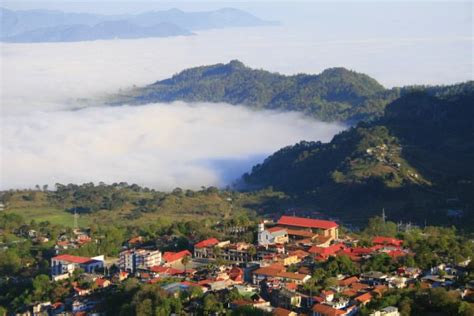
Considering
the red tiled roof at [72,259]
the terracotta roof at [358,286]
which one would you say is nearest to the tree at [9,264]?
the red tiled roof at [72,259]

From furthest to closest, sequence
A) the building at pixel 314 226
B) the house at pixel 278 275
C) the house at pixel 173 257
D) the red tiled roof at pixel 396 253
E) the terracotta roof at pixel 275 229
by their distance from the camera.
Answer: the building at pixel 314 226 → the terracotta roof at pixel 275 229 → the house at pixel 173 257 → the red tiled roof at pixel 396 253 → the house at pixel 278 275

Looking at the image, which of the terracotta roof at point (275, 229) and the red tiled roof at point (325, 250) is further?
the terracotta roof at point (275, 229)

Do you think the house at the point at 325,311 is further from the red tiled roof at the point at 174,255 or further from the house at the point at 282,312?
the red tiled roof at the point at 174,255

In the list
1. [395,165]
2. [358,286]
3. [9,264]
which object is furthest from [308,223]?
[395,165]

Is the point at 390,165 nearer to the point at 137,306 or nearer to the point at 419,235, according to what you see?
the point at 419,235

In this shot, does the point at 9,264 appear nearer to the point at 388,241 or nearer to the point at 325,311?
the point at 388,241

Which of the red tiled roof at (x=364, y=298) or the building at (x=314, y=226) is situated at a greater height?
the building at (x=314, y=226)

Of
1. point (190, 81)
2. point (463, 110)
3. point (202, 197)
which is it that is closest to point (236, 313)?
point (202, 197)

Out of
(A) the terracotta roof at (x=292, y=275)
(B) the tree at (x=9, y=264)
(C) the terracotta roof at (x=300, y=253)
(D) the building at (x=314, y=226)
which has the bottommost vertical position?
(B) the tree at (x=9, y=264)
